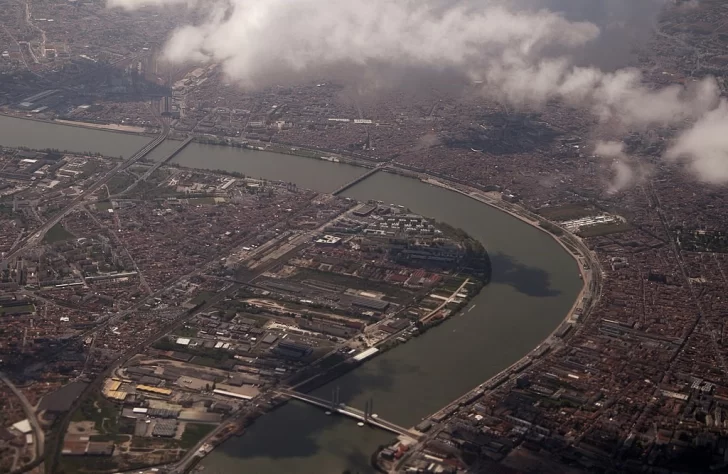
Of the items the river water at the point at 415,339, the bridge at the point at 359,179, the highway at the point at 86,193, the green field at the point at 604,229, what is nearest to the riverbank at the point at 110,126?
the highway at the point at 86,193

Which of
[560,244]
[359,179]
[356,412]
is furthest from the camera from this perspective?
[359,179]

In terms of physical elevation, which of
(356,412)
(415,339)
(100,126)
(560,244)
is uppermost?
(100,126)

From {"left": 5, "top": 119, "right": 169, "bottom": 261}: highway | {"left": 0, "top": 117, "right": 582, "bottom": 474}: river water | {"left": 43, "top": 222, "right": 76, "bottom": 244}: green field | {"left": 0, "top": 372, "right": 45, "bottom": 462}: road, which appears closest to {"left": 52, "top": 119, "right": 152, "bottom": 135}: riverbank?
{"left": 5, "top": 119, "right": 169, "bottom": 261}: highway

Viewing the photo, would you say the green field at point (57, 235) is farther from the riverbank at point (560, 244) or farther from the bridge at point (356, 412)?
the riverbank at point (560, 244)

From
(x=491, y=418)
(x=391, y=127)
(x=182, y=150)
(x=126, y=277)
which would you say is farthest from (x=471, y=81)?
(x=491, y=418)

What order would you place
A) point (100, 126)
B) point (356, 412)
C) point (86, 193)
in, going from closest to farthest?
point (356, 412) → point (86, 193) → point (100, 126)

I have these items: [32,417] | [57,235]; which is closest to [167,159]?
[57,235]

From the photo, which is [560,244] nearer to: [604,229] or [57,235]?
[604,229]
